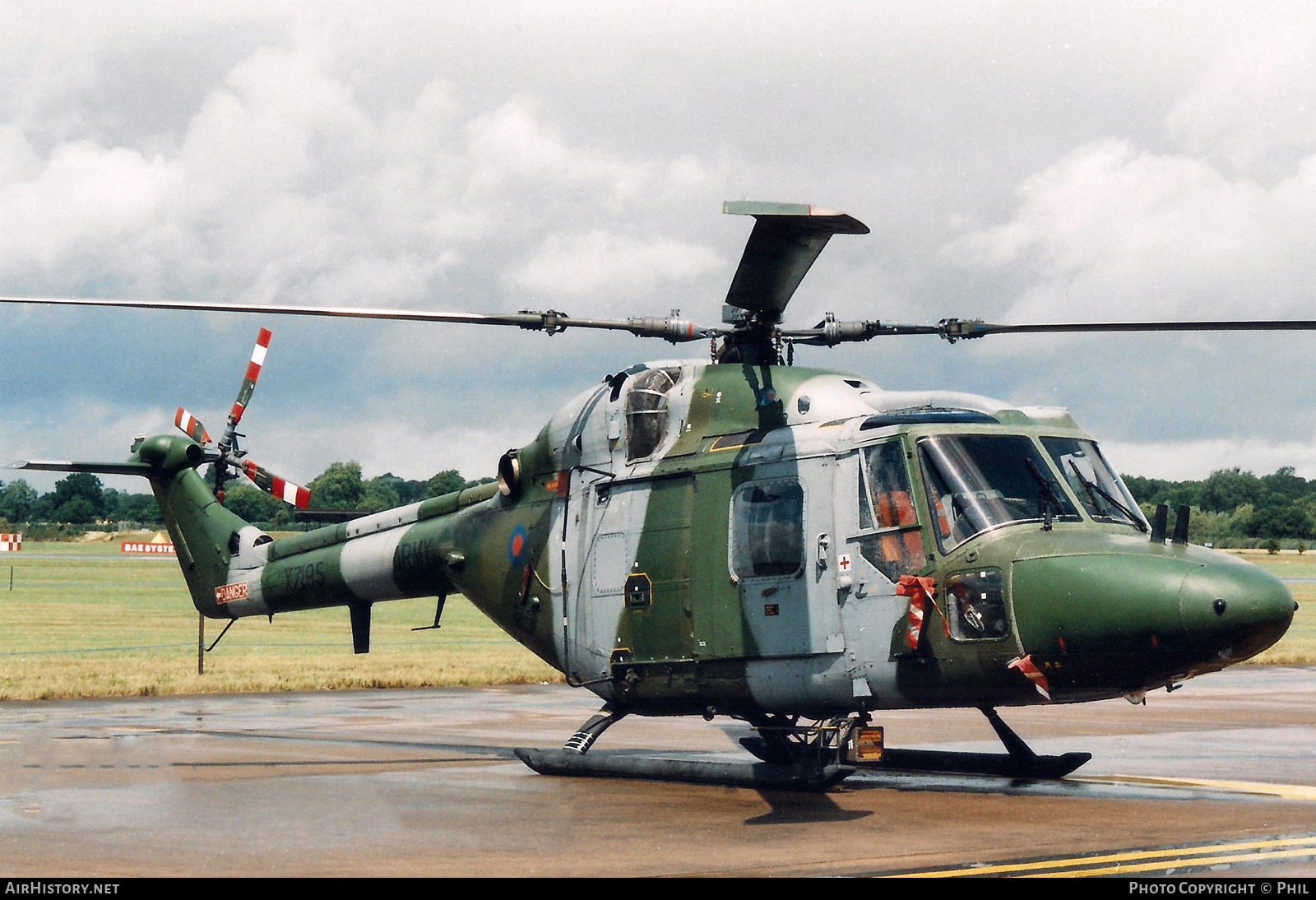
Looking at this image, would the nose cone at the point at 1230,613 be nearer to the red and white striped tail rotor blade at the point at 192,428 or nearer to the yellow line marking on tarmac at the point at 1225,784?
the yellow line marking on tarmac at the point at 1225,784

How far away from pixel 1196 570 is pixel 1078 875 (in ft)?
9.45

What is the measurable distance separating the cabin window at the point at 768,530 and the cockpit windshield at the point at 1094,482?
229 cm

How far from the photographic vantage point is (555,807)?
13.0 meters

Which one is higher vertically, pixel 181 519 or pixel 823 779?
pixel 181 519

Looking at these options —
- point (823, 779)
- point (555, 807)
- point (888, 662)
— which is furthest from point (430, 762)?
point (888, 662)

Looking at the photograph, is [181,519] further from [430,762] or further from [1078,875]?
[1078,875]

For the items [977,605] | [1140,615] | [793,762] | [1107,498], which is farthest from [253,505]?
[1140,615]

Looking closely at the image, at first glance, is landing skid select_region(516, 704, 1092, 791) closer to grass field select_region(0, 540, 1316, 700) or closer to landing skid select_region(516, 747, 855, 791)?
landing skid select_region(516, 747, 855, 791)

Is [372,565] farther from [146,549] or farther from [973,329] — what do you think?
[146,549]

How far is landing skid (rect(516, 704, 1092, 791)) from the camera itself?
13.5 meters

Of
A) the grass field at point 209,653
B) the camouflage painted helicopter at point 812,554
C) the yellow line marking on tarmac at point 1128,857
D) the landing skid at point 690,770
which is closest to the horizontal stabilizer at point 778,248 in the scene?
the camouflage painted helicopter at point 812,554

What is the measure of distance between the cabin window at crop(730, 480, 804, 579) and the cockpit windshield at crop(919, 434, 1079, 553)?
4.58ft

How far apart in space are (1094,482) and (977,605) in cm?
173

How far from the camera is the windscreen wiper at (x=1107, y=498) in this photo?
12.6 m
